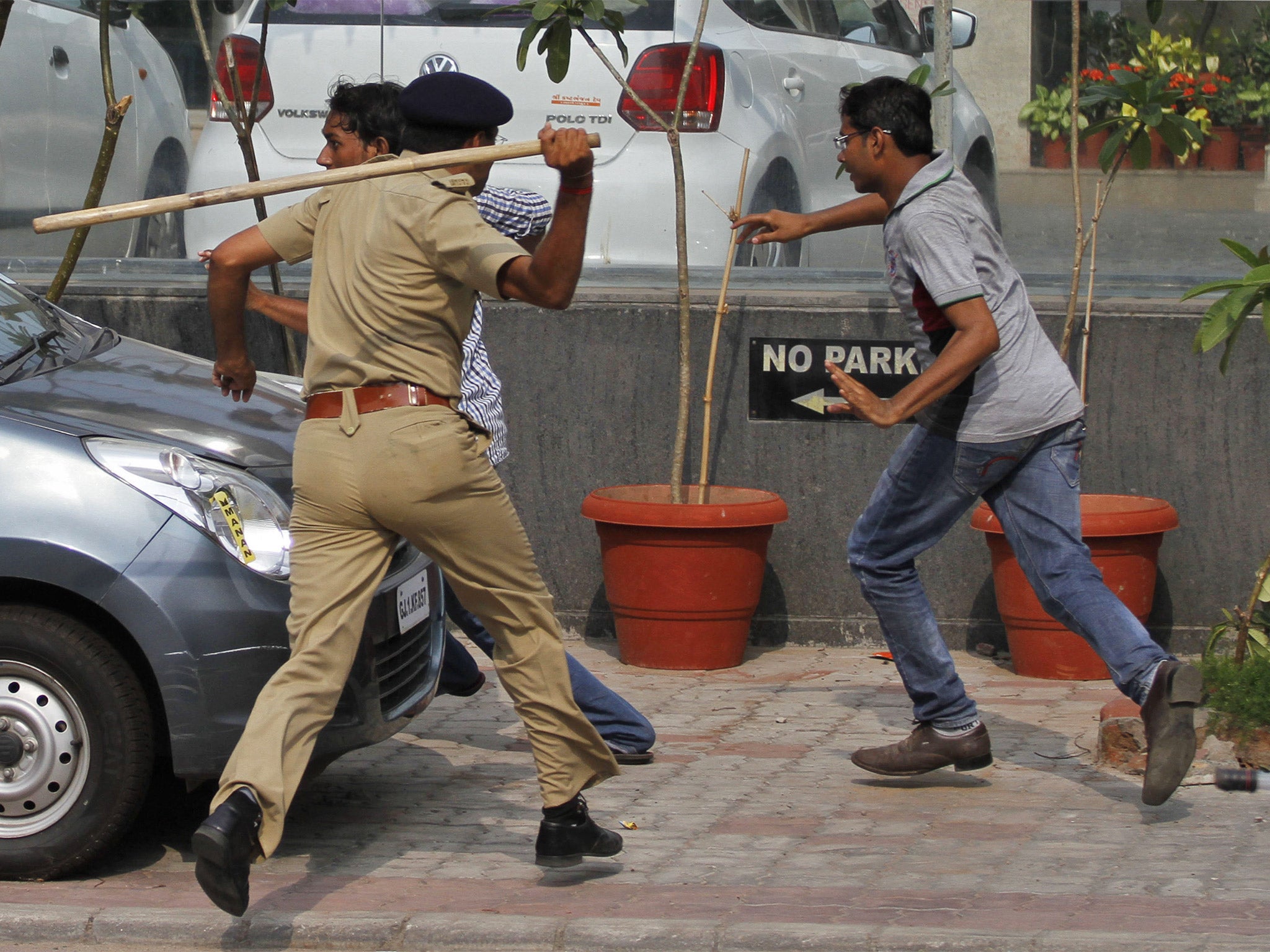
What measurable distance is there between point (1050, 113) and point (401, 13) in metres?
2.75

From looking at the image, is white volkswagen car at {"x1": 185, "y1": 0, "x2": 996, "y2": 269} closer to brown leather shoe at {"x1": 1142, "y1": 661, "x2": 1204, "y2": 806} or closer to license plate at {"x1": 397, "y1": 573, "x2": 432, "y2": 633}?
license plate at {"x1": 397, "y1": 573, "x2": 432, "y2": 633}

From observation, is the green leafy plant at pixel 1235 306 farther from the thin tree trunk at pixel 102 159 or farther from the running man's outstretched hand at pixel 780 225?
the thin tree trunk at pixel 102 159

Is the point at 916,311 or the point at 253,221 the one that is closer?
the point at 916,311

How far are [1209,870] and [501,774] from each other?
6.77ft

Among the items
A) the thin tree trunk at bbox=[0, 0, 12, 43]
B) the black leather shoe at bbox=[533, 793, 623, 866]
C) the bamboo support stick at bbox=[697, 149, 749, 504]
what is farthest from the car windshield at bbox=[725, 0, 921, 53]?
the black leather shoe at bbox=[533, 793, 623, 866]

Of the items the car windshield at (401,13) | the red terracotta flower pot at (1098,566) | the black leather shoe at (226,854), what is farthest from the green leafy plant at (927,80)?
the black leather shoe at (226,854)

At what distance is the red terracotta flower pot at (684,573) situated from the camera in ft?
20.8

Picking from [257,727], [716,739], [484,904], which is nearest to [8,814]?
[257,727]

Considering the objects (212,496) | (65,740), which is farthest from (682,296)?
(65,740)

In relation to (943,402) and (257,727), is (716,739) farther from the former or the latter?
(257,727)

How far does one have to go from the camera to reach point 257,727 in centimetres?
377

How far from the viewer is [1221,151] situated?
7004 millimetres

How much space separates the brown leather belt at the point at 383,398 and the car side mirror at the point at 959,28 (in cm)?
413

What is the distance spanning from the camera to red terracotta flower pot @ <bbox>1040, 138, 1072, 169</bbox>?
23.3 feet
